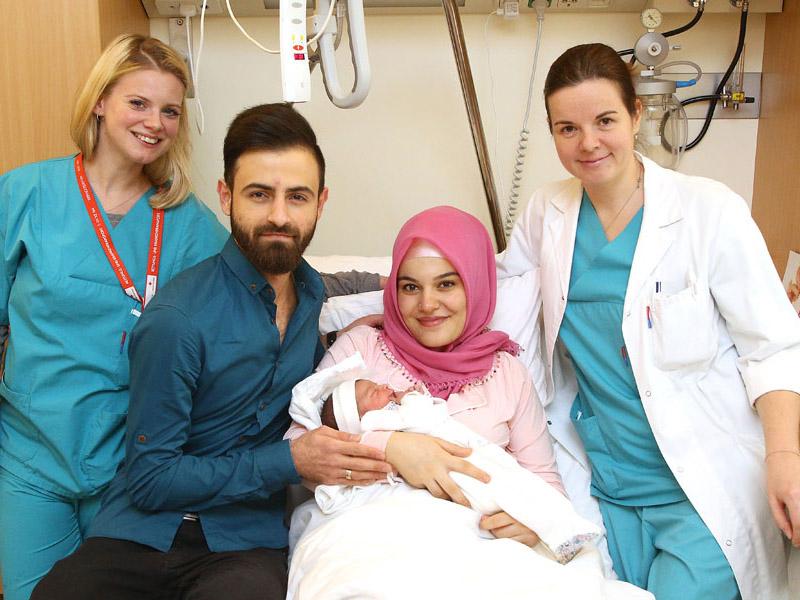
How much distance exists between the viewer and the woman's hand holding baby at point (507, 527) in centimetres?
159

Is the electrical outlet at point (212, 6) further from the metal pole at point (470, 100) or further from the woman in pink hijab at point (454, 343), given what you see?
the woman in pink hijab at point (454, 343)

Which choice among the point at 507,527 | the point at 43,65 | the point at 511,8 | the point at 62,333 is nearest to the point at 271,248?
the point at 62,333

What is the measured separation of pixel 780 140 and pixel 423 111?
46.7 inches

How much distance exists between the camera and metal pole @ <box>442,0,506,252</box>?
218 cm

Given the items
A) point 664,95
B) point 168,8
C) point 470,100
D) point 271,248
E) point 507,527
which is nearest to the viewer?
point 507,527

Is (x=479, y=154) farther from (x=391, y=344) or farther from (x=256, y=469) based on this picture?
(x=256, y=469)

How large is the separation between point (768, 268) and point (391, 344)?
859mm

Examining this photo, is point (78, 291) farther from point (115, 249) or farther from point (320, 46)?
point (320, 46)

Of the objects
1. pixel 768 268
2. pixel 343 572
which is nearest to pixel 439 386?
pixel 343 572

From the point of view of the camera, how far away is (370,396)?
1.79 meters

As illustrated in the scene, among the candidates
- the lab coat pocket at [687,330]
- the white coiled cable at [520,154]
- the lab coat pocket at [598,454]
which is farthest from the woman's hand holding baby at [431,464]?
the white coiled cable at [520,154]

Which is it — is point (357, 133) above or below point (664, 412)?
above

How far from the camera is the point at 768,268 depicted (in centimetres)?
174

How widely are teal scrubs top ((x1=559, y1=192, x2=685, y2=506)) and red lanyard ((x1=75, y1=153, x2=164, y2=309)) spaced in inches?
39.1
